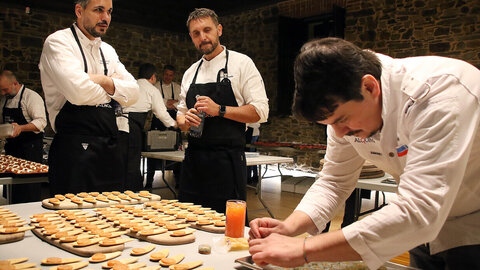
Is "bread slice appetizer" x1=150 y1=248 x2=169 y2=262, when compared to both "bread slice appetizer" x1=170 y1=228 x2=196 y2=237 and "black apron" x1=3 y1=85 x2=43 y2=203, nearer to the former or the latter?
"bread slice appetizer" x1=170 y1=228 x2=196 y2=237

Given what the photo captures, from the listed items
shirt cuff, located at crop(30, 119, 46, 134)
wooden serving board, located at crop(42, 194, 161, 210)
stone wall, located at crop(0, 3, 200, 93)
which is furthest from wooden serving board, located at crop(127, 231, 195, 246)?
stone wall, located at crop(0, 3, 200, 93)

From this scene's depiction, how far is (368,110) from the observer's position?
1104 millimetres

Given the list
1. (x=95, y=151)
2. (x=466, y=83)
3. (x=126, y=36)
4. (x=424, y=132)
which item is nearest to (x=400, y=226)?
(x=424, y=132)

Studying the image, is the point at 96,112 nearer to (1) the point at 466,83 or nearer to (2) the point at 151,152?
(1) the point at 466,83

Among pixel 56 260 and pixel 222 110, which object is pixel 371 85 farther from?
pixel 222 110

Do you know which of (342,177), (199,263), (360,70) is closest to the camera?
(360,70)

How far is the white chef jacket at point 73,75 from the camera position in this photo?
2174 mm

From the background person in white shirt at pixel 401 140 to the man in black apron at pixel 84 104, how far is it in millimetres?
1318

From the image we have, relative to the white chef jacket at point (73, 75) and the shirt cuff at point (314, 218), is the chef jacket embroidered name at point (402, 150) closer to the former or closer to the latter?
the shirt cuff at point (314, 218)

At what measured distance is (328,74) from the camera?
102 cm

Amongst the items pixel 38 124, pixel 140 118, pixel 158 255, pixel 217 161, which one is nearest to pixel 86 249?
pixel 158 255

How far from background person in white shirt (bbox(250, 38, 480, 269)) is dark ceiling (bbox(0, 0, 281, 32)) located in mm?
8718

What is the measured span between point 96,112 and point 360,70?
1684 mm

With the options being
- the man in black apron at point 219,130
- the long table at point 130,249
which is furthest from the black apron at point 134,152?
the long table at point 130,249
